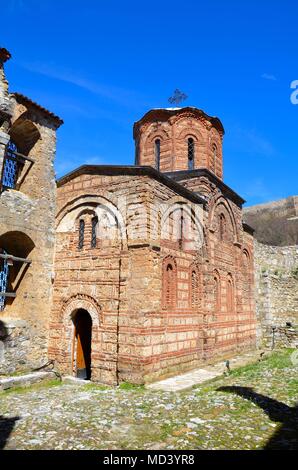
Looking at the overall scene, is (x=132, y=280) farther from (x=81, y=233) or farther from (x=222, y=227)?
(x=222, y=227)

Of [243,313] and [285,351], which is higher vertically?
[243,313]

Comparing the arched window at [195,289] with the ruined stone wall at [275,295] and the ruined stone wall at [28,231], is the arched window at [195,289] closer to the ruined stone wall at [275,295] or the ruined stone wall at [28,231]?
the ruined stone wall at [28,231]

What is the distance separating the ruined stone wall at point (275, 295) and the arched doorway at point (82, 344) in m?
9.46

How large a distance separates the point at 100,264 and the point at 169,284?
6.28ft

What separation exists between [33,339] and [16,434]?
180 inches

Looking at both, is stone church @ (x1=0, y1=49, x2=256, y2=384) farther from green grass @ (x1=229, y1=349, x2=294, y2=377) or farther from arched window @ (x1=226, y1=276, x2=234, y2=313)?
arched window @ (x1=226, y1=276, x2=234, y2=313)

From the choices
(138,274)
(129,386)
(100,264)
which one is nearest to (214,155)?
(100,264)

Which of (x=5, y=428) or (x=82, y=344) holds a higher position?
(x=82, y=344)

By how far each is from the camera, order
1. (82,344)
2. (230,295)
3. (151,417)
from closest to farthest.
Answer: (151,417) → (82,344) → (230,295)

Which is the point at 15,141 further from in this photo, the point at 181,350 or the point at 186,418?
the point at 186,418

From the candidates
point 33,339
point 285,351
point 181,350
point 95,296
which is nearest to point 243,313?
point 285,351

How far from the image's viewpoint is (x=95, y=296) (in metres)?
9.32

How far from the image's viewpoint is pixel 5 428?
5.46m

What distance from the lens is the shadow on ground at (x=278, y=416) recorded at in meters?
4.79
